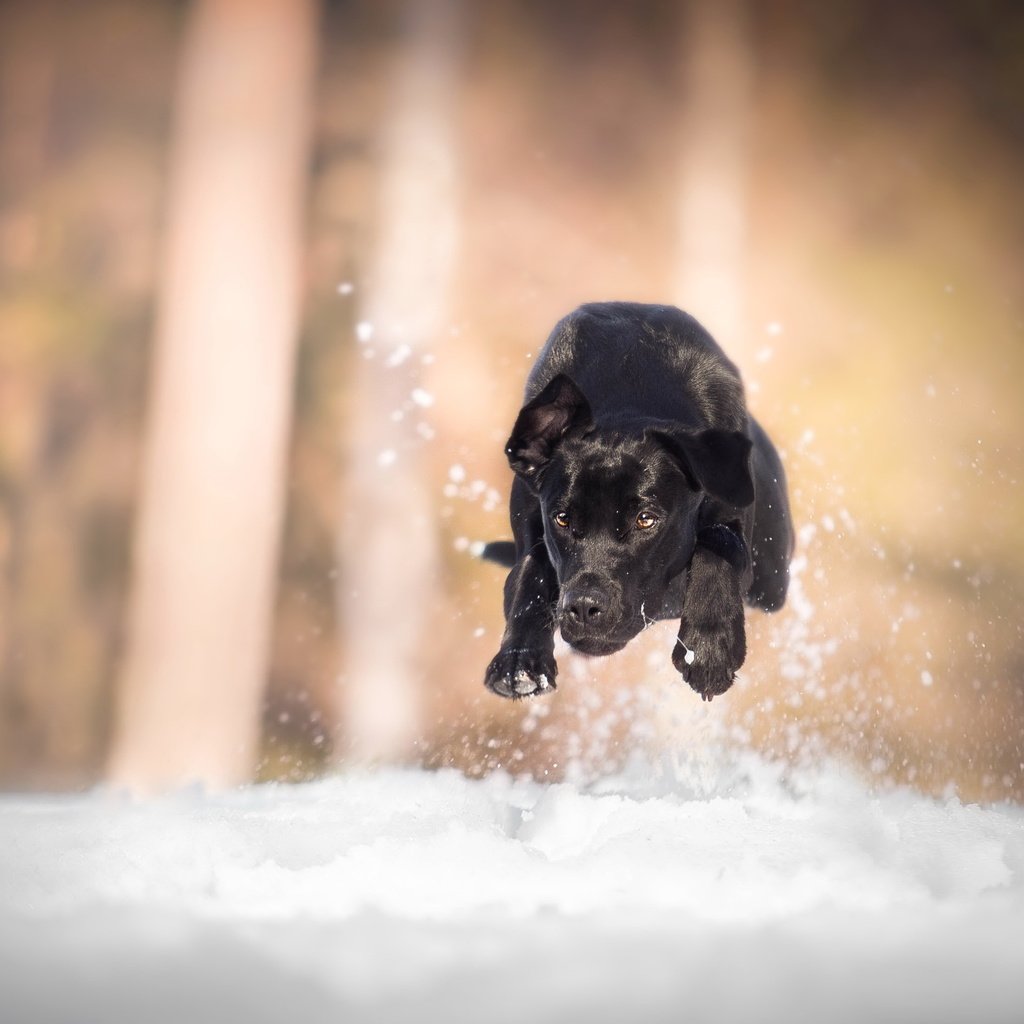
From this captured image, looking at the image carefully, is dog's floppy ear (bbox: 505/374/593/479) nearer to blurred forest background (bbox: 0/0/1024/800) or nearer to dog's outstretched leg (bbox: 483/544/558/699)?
dog's outstretched leg (bbox: 483/544/558/699)

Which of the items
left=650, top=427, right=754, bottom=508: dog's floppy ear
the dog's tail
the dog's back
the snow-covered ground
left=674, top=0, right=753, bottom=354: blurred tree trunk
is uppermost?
left=674, top=0, right=753, bottom=354: blurred tree trunk

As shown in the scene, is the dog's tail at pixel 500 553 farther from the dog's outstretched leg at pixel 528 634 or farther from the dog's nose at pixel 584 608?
the dog's nose at pixel 584 608

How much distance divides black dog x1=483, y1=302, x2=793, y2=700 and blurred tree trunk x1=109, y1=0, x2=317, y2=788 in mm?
4686

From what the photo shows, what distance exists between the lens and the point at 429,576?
8.26 metres

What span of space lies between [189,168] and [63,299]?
51.3 inches

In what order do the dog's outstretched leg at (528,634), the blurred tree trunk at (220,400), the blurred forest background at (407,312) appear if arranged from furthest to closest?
the blurred tree trunk at (220,400) → the blurred forest background at (407,312) → the dog's outstretched leg at (528,634)

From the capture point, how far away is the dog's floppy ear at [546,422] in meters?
3.49

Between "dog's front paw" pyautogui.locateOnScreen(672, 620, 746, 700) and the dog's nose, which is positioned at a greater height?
the dog's nose

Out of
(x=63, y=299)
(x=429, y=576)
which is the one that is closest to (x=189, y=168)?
(x=63, y=299)

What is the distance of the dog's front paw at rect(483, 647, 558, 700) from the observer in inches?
133

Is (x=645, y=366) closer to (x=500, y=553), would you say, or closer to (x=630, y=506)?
(x=630, y=506)

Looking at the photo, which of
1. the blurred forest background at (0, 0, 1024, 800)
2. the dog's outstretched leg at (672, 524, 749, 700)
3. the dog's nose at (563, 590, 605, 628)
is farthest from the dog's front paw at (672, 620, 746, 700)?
the blurred forest background at (0, 0, 1024, 800)

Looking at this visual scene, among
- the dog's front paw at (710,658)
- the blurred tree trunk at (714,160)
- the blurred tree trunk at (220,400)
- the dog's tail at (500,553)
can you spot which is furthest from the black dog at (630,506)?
the blurred tree trunk at (220,400)

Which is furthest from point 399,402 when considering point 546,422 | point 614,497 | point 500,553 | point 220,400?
point 614,497
